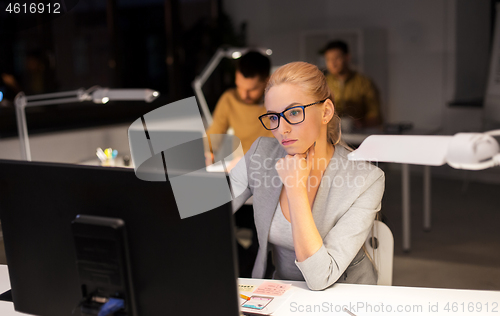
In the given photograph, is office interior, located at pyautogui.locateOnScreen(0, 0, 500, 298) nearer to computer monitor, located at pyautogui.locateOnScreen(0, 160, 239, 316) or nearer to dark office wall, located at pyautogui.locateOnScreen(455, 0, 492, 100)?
dark office wall, located at pyautogui.locateOnScreen(455, 0, 492, 100)

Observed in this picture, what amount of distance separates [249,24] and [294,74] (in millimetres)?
5106

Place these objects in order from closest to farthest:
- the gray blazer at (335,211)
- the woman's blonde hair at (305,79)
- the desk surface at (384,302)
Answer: the desk surface at (384,302) < the gray blazer at (335,211) < the woman's blonde hair at (305,79)

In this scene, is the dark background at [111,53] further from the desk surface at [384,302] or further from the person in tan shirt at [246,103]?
the desk surface at [384,302]

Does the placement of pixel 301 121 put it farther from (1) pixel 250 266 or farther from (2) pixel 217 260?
(1) pixel 250 266

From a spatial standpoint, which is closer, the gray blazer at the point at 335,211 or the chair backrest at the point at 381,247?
the gray blazer at the point at 335,211

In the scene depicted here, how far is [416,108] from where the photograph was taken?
5.59m

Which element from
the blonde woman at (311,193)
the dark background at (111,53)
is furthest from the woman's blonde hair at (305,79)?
the dark background at (111,53)

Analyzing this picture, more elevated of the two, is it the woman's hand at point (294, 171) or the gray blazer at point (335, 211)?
the woman's hand at point (294, 171)

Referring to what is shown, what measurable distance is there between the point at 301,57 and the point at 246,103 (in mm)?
3248

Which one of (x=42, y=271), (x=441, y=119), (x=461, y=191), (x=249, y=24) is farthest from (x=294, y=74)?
(x=249, y=24)

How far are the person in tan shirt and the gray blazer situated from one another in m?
1.16

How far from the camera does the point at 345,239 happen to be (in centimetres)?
128

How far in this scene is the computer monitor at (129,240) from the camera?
2.53 ft

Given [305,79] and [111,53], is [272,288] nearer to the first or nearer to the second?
[305,79]
